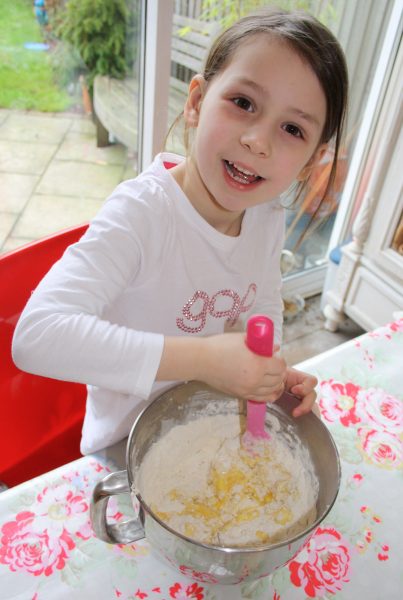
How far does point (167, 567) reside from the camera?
563 millimetres

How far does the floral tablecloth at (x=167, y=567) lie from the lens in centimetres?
55

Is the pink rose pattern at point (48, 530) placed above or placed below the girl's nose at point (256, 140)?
below

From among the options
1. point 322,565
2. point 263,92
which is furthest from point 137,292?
point 322,565

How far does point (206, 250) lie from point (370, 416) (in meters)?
0.36

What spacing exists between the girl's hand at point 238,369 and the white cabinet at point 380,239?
1.14 m

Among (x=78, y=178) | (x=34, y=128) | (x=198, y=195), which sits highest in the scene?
(x=198, y=195)

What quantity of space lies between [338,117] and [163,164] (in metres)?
0.27

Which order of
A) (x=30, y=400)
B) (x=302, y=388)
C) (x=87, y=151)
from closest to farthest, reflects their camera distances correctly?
(x=302, y=388)
(x=30, y=400)
(x=87, y=151)

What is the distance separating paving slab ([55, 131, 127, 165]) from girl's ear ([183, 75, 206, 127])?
792 mm

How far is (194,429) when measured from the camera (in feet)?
2.10

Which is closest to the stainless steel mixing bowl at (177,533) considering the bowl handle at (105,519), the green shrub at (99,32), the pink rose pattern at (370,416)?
the bowl handle at (105,519)

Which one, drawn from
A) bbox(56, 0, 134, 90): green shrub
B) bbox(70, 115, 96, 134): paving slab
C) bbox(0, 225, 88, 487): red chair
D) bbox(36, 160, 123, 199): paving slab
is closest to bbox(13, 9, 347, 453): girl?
bbox(0, 225, 88, 487): red chair

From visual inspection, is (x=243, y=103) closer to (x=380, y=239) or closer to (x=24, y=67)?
(x=24, y=67)

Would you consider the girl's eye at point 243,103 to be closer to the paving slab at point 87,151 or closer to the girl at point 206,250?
the girl at point 206,250
